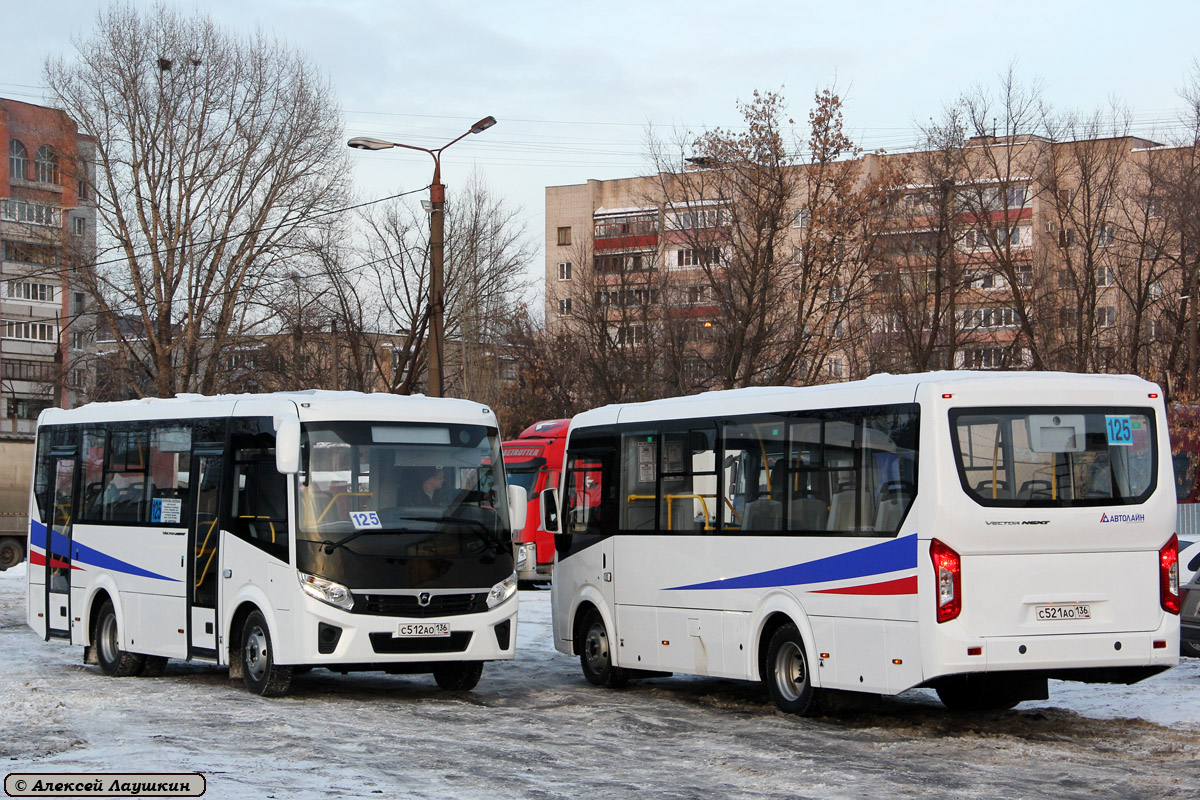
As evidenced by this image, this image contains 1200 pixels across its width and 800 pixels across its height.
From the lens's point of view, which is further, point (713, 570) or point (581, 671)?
point (581, 671)

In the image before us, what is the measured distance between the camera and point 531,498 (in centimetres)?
3334

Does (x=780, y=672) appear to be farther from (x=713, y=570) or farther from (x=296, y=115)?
(x=296, y=115)

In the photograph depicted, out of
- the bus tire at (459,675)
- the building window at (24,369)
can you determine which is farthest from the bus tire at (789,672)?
the building window at (24,369)

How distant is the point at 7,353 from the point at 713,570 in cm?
7716

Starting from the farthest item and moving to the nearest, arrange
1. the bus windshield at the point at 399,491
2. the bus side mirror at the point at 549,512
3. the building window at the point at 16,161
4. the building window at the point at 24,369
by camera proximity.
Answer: the building window at the point at 24,369 < the building window at the point at 16,161 < the bus side mirror at the point at 549,512 < the bus windshield at the point at 399,491

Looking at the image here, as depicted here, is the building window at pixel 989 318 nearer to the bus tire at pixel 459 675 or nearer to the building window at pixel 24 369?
the bus tire at pixel 459 675

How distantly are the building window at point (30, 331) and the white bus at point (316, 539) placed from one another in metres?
71.9

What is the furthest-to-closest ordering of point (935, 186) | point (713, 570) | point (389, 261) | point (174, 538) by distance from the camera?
point (389, 261), point (935, 186), point (174, 538), point (713, 570)

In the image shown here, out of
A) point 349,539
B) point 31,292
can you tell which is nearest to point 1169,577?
point 349,539

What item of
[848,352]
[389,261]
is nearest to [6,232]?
[389,261]

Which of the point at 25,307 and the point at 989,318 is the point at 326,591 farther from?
the point at 25,307

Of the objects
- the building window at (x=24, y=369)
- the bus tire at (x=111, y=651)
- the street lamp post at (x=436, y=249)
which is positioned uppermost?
the building window at (x=24, y=369)

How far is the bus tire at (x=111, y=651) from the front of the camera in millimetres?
16547

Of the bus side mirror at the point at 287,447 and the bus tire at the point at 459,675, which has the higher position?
the bus side mirror at the point at 287,447
